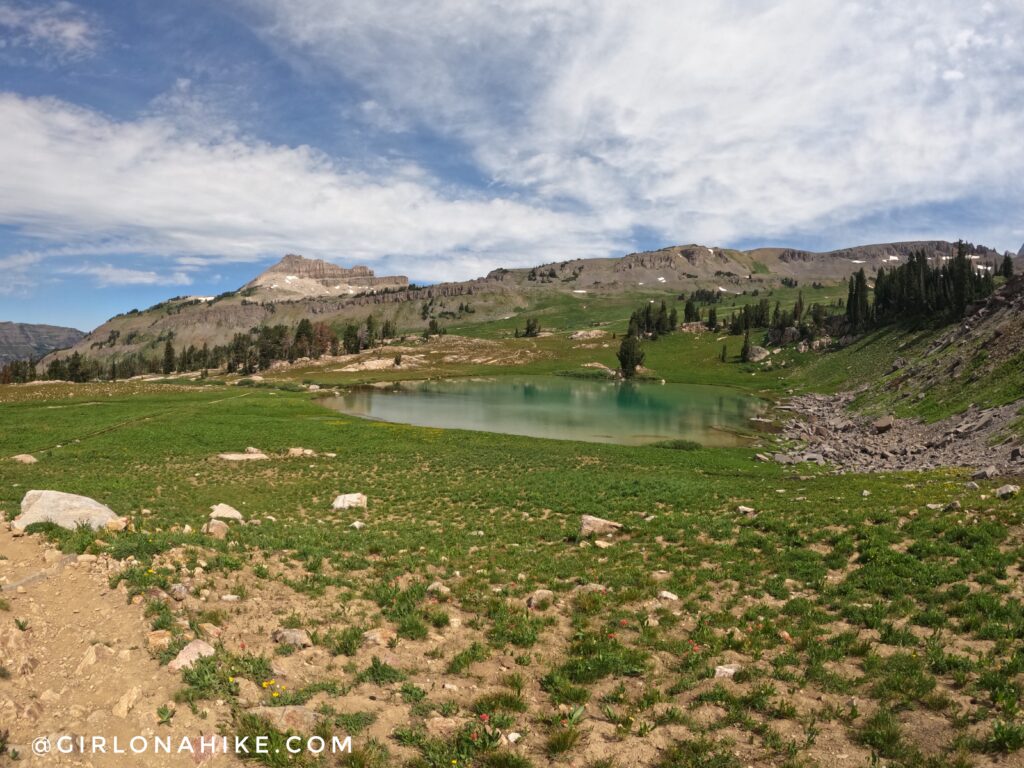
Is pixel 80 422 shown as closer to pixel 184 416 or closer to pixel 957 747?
pixel 184 416

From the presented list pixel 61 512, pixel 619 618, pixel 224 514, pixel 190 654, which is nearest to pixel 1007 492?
pixel 619 618

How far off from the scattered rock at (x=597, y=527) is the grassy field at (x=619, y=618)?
0.66 metres

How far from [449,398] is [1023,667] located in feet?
335

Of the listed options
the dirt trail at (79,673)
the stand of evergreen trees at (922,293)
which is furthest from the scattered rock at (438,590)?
the stand of evergreen trees at (922,293)

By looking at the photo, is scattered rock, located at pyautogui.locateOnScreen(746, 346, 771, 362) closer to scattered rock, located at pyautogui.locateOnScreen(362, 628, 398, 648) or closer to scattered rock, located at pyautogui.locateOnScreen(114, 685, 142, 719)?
scattered rock, located at pyautogui.locateOnScreen(362, 628, 398, 648)

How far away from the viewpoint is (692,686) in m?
10.3

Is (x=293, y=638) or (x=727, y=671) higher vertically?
(x=293, y=638)

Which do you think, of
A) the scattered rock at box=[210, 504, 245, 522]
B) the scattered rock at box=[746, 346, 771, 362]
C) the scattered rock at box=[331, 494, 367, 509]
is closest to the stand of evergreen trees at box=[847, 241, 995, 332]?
the scattered rock at box=[746, 346, 771, 362]

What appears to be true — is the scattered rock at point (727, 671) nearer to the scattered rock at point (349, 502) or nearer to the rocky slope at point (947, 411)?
the scattered rock at point (349, 502)

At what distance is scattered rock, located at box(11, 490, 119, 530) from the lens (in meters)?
15.7

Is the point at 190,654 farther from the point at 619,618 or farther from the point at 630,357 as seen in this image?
the point at 630,357

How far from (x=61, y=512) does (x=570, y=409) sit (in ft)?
264

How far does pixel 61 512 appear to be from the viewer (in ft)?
53.1

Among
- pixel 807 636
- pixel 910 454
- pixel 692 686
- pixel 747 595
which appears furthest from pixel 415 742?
pixel 910 454
